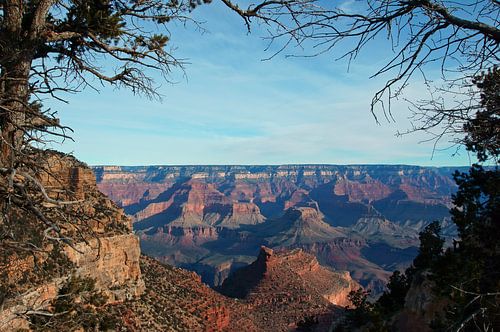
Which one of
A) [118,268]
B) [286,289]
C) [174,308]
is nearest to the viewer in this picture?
[118,268]

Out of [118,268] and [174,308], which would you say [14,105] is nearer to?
[118,268]

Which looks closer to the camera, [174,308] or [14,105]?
[14,105]

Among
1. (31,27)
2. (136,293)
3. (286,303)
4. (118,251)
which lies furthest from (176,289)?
(31,27)

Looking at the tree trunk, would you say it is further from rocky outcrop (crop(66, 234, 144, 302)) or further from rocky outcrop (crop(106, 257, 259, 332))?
rocky outcrop (crop(66, 234, 144, 302))

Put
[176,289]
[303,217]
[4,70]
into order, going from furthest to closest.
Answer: [303,217] → [176,289] → [4,70]

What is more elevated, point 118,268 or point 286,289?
point 118,268

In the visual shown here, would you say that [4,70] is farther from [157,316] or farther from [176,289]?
[176,289]

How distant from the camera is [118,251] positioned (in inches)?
1126

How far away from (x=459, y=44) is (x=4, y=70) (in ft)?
15.6

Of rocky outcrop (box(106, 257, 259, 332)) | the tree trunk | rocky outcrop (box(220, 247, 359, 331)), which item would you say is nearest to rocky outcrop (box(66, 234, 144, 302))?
rocky outcrop (box(106, 257, 259, 332))

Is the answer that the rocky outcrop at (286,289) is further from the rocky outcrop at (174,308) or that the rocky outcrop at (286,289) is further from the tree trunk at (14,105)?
the tree trunk at (14,105)

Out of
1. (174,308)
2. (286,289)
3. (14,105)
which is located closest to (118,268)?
(174,308)

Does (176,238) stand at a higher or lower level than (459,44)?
lower

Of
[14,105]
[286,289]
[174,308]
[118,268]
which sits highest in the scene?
[14,105]
